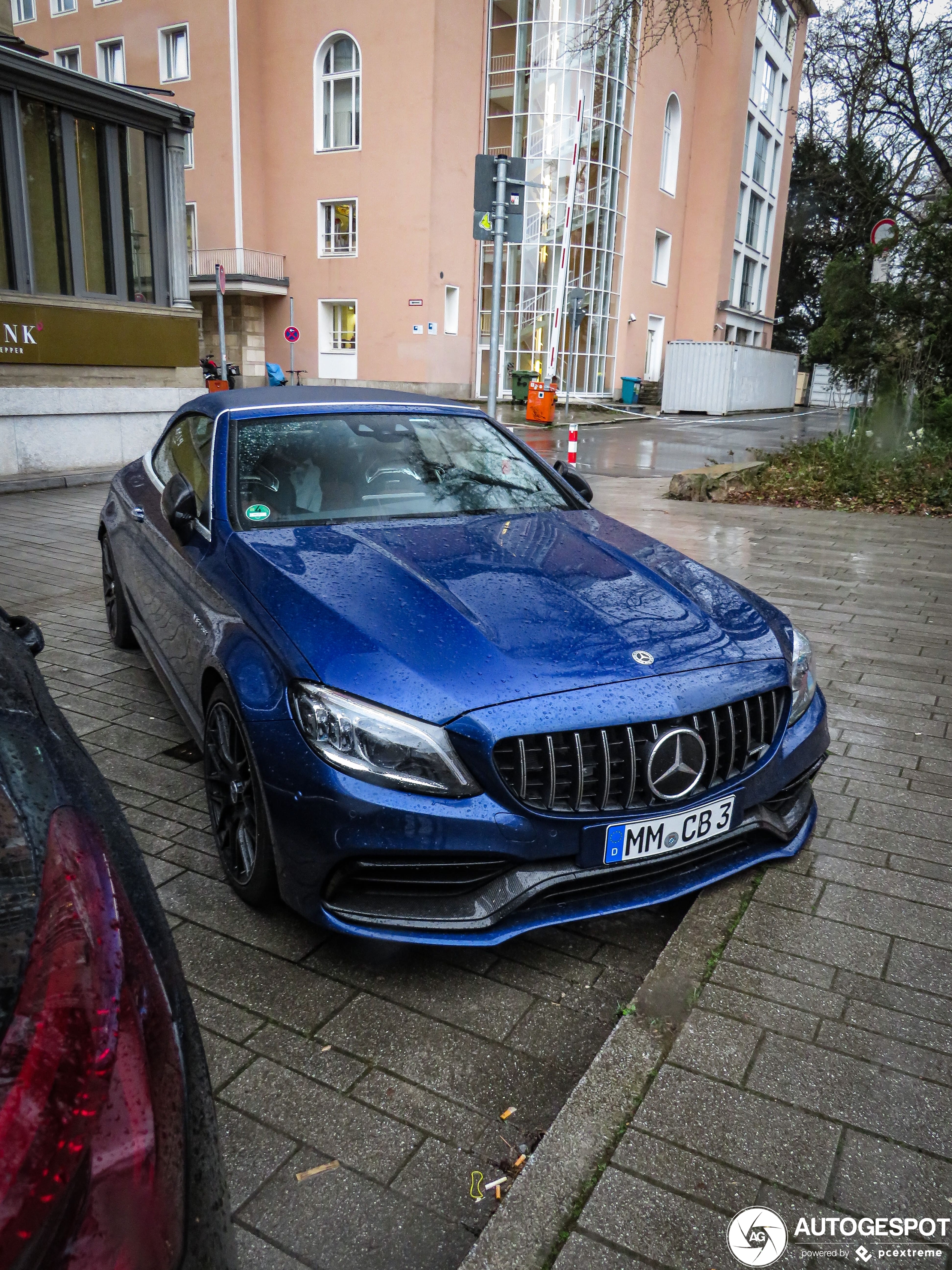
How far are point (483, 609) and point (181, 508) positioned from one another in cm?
141

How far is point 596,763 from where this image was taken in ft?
8.59

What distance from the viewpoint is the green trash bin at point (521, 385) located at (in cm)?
2992

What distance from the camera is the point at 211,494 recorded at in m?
3.75

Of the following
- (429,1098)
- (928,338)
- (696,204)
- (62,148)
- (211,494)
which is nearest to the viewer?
(429,1098)

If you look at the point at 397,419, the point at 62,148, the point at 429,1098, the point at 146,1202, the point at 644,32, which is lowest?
the point at 429,1098

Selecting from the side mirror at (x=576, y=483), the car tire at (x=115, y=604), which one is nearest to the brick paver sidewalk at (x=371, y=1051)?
the car tire at (x=115, y=604)

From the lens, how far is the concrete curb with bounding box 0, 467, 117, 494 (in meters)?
11.0

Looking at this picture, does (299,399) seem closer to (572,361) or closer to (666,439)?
(666,439)

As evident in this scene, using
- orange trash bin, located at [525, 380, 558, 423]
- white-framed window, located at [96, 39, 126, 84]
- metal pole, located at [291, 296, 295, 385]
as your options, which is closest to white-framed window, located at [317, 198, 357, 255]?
metal pole, located at [291, 296, 295, 385]

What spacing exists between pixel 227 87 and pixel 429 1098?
35.4 m

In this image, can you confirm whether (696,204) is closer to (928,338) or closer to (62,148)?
(928,338)

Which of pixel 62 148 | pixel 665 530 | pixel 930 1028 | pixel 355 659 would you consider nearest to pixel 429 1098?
pixel 355 659

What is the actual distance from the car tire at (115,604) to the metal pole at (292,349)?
28.7 m

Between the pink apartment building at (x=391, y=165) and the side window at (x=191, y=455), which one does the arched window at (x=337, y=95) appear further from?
the side window at (x=191, y=455)
